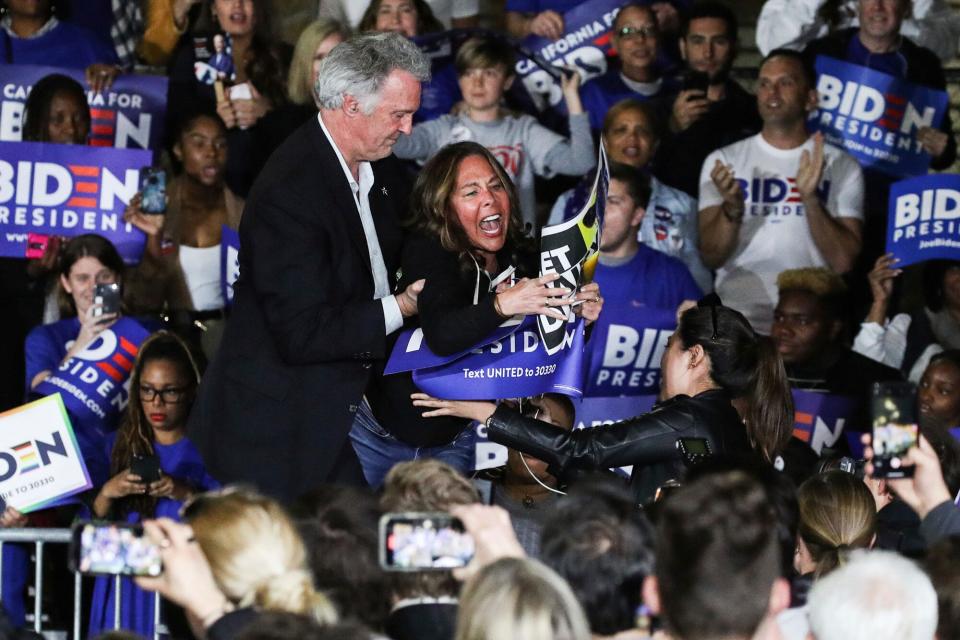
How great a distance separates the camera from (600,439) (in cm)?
498

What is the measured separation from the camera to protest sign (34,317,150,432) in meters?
6.99

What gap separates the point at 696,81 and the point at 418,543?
5197 mm

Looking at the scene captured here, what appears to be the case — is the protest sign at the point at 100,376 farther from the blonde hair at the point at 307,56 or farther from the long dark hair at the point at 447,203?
the long dark hair at the point at 447,203

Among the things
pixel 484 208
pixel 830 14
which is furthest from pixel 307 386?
pixel 830 14

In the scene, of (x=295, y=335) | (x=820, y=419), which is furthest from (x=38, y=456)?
(x=820, y=419)

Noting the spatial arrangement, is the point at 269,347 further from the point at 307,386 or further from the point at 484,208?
the point at 484,208

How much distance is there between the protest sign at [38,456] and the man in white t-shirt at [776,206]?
3234 mm

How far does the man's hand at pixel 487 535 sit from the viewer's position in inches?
140

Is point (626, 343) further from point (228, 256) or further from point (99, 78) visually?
point (99, 78)

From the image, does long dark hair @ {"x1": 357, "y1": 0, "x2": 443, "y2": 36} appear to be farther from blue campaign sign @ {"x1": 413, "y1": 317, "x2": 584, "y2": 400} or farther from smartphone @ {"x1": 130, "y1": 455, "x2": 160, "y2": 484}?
blue campaign sign @ {"x1": 413, "y1": 317, "x2": 584, "y2": 400}

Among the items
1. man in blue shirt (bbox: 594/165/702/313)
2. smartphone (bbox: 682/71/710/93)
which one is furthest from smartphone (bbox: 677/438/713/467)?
smartphone (bbox: 682/71/710/93)

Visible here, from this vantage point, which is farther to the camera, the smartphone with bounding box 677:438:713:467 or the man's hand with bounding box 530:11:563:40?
the man's hand with bounding box 530:11:563:40

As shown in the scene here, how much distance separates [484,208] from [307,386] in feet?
2.49

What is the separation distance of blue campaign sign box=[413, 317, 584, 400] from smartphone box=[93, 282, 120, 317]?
2439 millimetres
